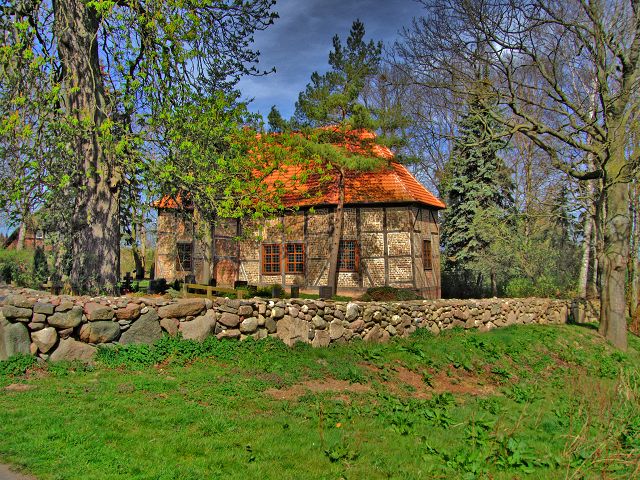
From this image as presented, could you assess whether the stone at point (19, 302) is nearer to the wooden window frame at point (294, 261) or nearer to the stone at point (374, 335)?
the stone at point (374, 335)

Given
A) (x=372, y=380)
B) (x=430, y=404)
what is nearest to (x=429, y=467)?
(x=430, y=404)

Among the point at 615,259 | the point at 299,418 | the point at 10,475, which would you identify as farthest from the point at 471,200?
the point at 10,475

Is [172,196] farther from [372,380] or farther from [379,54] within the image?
[379,54]

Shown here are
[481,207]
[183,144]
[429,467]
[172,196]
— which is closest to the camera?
[429,467]

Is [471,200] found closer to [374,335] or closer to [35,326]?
[374,335]

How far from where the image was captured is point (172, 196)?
36.7 ft

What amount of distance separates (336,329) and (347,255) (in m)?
12.5

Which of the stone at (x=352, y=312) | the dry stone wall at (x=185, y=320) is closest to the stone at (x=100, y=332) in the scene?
the dry stone wall at (x=185, y=320)

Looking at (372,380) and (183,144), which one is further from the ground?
(183,144)

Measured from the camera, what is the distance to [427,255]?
2383cm

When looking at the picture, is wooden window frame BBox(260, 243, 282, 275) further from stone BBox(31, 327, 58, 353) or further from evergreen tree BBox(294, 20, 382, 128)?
stone BBox(31, 327, 58, 353)

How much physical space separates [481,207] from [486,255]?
8.89 feet

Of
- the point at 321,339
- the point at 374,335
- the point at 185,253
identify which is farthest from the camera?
the point at 185,253

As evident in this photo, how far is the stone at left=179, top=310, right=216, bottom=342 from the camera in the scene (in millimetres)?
8719
